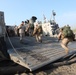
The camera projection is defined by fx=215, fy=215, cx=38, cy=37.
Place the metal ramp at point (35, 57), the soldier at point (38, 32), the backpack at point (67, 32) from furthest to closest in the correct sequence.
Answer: the soldier at point (38, 32) < the backpack at point (67, 32) < the metal ramp at point (35, 57)

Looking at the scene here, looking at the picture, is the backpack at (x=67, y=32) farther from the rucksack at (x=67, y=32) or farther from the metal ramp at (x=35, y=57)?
the metal ramp at (x=35, y=57)

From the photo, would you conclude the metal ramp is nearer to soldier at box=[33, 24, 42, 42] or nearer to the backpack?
the backpack

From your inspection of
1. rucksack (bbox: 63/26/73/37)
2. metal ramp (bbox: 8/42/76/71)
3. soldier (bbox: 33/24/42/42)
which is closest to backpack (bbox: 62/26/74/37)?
rucksack (bbox: 63/26/73/37)

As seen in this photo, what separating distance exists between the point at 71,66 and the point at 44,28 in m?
14.1

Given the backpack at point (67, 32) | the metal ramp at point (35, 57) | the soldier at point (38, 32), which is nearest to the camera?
the metal ramp at point (35, 57)

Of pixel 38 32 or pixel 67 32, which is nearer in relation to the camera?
pixel 67 32

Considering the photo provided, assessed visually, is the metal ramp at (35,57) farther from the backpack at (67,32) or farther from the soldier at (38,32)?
the soldier at (38,32)

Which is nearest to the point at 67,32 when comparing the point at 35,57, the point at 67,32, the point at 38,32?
the point at 67,32

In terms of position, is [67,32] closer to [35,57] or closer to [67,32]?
[67,32]

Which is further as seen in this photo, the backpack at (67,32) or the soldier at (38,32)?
the soldier at (38,32)

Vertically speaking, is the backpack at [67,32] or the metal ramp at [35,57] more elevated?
the backpack at [67,32]

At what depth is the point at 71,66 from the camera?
1001cm

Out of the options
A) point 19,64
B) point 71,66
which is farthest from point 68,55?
point 19,64

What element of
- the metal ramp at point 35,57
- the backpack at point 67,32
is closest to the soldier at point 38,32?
the metal ramp at point 35,57
